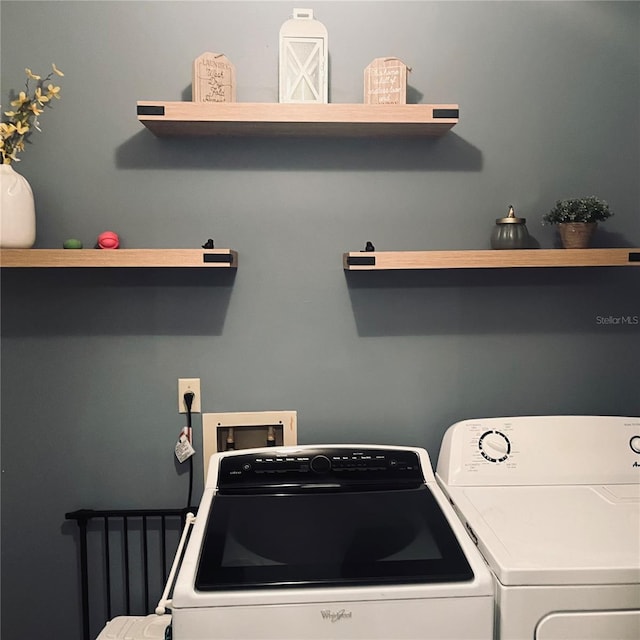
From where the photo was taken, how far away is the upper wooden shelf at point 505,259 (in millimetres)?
1543

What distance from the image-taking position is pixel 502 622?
43.8 inches

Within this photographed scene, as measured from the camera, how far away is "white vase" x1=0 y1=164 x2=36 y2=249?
4.95ft

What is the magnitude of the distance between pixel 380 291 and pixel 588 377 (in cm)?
68

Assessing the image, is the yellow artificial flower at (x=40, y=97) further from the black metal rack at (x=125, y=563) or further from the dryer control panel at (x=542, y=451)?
the dryer control panel at (x=542, y=451)

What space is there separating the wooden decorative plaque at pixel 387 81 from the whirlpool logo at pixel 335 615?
1.21 metres

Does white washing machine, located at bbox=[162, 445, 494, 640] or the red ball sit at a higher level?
the red ball

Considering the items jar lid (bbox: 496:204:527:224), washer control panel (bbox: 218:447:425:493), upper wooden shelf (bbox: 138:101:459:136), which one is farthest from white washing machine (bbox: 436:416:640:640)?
upper wooden shelf (bbox: 138:101:459:136)

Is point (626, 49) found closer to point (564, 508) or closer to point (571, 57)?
point (571, 57)

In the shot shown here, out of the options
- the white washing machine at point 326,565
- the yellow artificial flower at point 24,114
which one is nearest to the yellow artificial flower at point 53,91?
the yellow artificial flower at point 24,114

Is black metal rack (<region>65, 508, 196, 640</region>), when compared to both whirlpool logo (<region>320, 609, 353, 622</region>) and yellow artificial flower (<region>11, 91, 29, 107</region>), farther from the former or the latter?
yellow artificial flower (<region>11, 91, 29, 107</region>)

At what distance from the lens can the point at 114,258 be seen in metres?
1.51

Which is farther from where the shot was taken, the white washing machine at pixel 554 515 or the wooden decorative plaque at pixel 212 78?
the wooden decorative plaque at pixel 212 78

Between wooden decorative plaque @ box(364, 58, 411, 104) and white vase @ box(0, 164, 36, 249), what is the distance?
929 millimetres

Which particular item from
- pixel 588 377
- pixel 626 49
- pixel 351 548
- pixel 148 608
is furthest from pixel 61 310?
pixel 626 49
